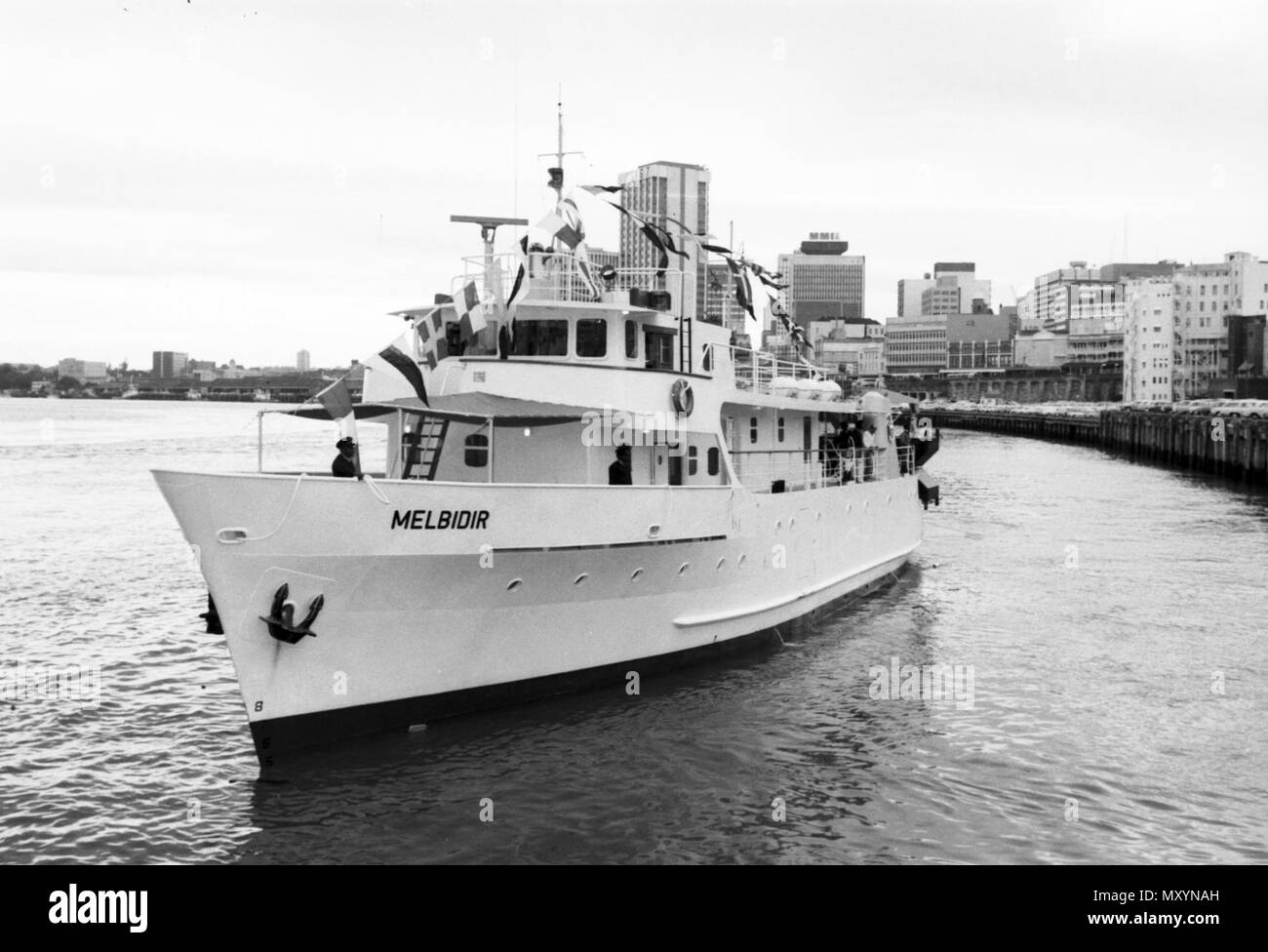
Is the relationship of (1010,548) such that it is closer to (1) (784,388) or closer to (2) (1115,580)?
(2) (1115,580)

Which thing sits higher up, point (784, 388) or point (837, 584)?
point (784, 388)

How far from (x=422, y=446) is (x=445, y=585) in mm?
3488

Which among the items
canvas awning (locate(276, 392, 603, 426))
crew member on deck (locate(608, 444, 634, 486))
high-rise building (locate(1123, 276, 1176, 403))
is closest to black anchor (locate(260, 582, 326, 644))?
canvas awning (locate(276, 392, 603, 426))

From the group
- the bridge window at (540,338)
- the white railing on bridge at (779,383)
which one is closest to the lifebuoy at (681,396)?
the bridge window at (540,338)

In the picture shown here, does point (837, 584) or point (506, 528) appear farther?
point (837, 584)

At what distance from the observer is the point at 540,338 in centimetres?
1770

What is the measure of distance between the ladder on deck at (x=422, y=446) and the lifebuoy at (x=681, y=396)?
3644 mm

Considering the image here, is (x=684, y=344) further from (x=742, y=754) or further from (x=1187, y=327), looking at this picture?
(x=1187, y=327)

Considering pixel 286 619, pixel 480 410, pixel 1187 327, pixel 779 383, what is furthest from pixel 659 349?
pixel 1187 327
